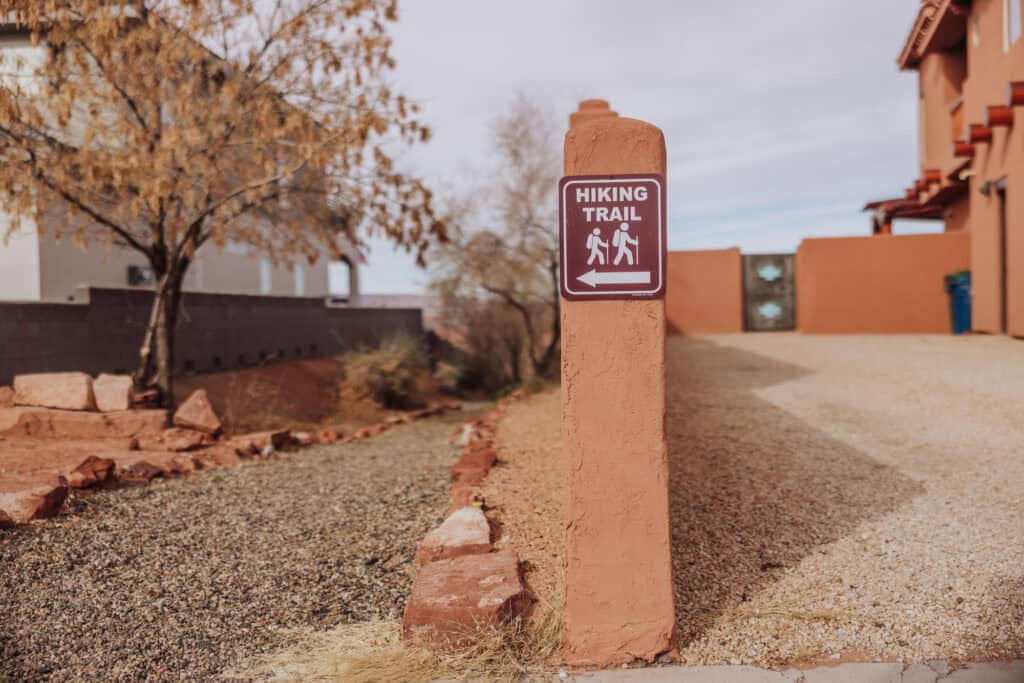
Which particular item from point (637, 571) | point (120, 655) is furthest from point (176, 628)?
point (637, 571)

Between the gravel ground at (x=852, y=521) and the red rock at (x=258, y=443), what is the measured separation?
416cm

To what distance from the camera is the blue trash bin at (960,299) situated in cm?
1519

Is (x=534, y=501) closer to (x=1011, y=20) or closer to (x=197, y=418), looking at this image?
(x=197, y=418)

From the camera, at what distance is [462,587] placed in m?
3.59

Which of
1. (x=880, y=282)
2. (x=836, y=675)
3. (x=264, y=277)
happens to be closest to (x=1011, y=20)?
→ (x=880, y=282)

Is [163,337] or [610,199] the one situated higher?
[610,199]

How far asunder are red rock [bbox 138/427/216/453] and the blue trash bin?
13726 millimetres

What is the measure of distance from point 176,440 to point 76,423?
3.22ft

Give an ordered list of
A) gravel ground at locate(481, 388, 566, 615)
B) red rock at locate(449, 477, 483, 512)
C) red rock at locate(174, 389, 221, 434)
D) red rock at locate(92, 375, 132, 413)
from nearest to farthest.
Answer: gravel ground at locate(481, 388, 566, 615) → red rock at locate(449, 477, 483, 512) → red rock at locate(92, 375, 132, 413) → red rock at locate(174, 389, 221, 434)

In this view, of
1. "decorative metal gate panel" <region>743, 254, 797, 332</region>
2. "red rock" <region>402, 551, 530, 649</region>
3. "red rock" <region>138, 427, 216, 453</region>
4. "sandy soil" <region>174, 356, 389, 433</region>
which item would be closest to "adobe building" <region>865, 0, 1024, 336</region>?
"decorative metal gate panel" <region>743, 254, 797, 332</region>

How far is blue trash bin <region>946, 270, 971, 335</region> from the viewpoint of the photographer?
15188 mm

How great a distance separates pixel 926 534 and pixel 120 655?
4.24 m

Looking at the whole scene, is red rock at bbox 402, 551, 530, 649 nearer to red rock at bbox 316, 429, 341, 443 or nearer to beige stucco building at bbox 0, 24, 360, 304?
red rock at bbox 316, 429, 341, 443

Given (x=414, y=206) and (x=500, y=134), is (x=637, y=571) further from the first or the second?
(x=500, y=134)
